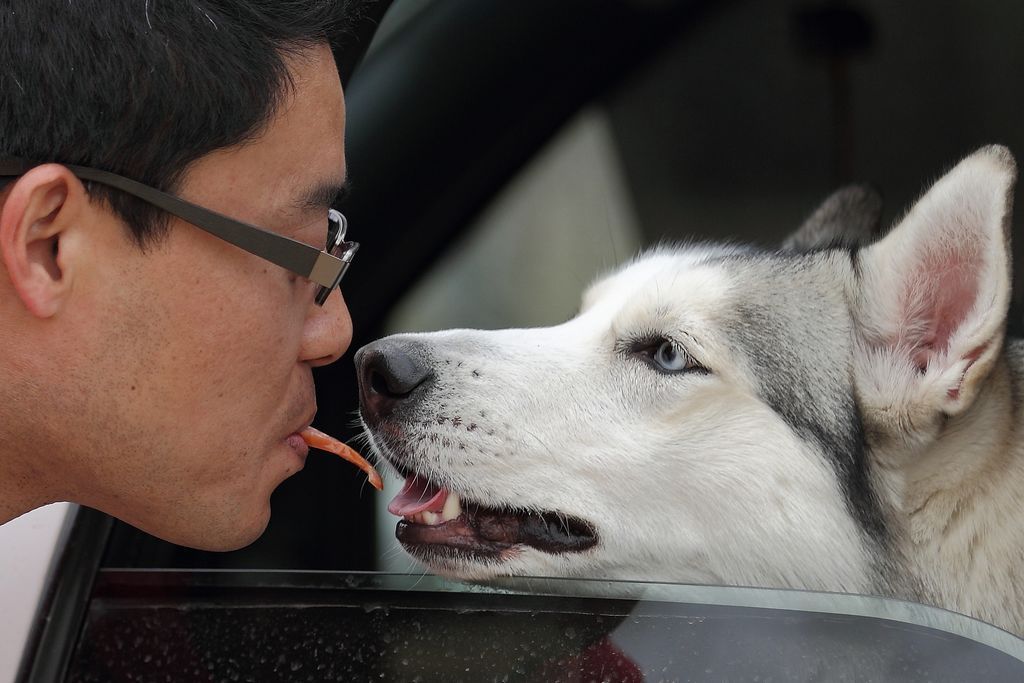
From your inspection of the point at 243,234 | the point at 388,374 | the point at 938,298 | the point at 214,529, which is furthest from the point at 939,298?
the point at 214,529

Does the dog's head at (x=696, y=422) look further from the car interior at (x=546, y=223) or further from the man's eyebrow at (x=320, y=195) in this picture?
the man's eyebrow at (x=320, y=195)

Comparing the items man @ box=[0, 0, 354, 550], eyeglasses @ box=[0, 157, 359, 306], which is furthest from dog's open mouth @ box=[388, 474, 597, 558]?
eyeglasses @ box=[0, 157, 359, 306]

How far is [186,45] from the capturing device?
5.64 ft

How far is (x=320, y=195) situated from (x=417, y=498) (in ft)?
2.25

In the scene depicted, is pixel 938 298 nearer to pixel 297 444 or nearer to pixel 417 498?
pixel 417 498

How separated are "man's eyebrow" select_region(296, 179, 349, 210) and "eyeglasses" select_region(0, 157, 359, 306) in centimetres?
6

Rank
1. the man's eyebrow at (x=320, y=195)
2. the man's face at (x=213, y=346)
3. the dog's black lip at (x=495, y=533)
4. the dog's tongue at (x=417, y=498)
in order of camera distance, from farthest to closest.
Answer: the dog's tongue at (x=417, y=498) → the dog's black lip at (x=495, y=533) → the man's eyebrow at (x=320, y=195) → the man's face at (x=213, y=346)

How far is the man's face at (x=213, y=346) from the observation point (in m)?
1.74

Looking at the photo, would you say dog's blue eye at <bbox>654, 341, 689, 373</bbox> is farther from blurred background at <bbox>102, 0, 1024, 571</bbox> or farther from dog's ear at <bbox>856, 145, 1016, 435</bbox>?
blurred background at <bbox>102, 0, 1024, 571</bbox>

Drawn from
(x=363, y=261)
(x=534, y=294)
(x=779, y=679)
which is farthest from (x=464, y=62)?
(x=779, y=679)

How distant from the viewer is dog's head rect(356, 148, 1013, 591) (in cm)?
210

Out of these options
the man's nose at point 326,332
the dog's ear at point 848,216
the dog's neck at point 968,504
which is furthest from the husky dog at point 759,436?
the dog's ear at point 848,216

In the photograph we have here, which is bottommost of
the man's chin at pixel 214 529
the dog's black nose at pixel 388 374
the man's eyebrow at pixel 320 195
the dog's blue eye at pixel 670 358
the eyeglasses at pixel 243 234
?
the man's chin at pixel 214 529

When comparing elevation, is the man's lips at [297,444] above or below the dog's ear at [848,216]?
below
